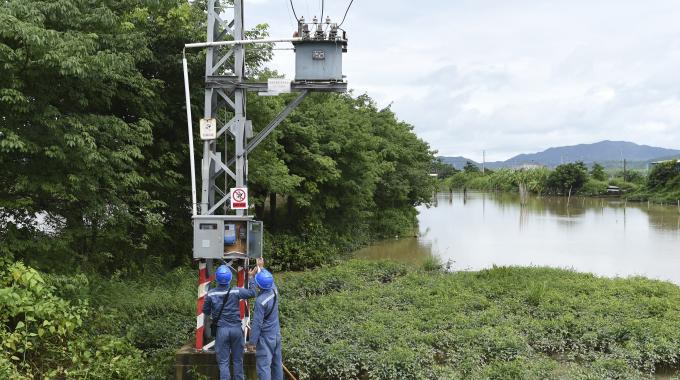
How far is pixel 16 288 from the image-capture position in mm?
7406

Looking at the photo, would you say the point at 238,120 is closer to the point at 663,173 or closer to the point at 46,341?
the point at 46,341

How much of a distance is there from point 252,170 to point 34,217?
20.3 feet

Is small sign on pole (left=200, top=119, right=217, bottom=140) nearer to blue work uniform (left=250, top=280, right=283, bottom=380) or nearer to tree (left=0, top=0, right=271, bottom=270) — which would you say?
tree (left=0, top=0, right=271, bottom=270)

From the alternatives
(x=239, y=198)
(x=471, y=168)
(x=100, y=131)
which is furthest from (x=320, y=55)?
(x=471, y=168)

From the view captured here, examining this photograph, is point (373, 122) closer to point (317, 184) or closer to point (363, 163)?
point (363, 163)

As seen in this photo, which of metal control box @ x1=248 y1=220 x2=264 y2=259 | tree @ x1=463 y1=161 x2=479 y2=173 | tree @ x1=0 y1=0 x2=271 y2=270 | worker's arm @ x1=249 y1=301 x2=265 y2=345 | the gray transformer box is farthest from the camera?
tree @ x1=463 y1=161 x2=479 y2=173

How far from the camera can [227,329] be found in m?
7.06

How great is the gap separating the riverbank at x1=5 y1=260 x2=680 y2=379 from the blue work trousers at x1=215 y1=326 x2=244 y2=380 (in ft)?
3.74

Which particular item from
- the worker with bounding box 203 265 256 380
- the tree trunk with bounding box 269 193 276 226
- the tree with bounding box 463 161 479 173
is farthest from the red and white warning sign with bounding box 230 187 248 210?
the tree with bounding box 463 161 479 173

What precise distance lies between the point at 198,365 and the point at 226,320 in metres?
0.95

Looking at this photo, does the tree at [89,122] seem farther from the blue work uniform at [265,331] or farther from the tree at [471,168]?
the tree at [471,168]

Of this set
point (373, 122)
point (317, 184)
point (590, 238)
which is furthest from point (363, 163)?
point (590, 238)

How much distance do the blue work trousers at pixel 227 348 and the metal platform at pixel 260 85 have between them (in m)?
3.36

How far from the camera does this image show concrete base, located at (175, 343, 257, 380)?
24.4ft
